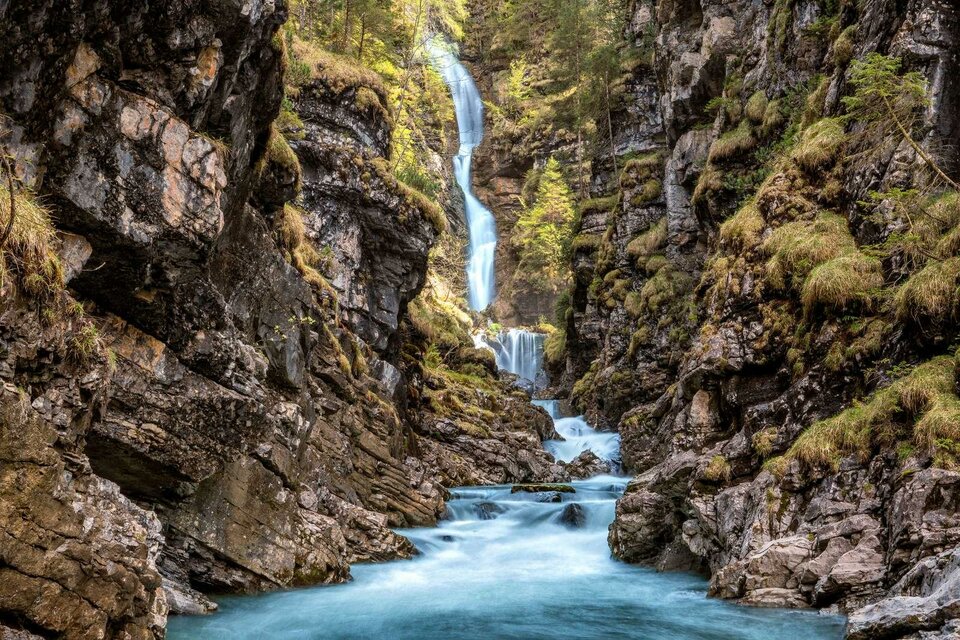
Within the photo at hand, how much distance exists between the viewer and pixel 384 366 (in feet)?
71.7

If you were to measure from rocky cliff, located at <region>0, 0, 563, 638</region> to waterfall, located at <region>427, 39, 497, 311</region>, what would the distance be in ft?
101

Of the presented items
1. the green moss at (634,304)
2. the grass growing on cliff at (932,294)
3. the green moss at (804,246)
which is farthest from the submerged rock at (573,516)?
the green moss at (634,304)

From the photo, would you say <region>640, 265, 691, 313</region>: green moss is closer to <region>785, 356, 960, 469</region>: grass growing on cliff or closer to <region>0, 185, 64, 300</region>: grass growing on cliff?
<region>785, 356, 960, 469</region>: grass growing on cliff

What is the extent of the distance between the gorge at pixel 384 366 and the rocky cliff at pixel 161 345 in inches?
1.8

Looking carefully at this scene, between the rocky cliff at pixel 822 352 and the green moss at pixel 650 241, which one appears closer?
the rocky cliff at pixel 822 352

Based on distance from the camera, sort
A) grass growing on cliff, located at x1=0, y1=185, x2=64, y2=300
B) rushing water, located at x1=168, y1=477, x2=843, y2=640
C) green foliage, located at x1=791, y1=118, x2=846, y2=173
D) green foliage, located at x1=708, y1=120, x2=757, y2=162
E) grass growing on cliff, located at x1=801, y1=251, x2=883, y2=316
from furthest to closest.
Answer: green foliage, located at x1=708, y1=120, x2=757, y2=162
green foliage, located at x1=791, y1=118, x2=846, y2=173
grass growing on cliff, located at x1=801, y1=251, x2=883, y2=316
rushing water, located at x1=168, y1=477, x2=843, y2=640
grass growing on cliff, located at x1=0, y1=185, x2=64, y2=300

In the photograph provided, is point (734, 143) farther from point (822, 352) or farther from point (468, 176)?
point (468, 176)

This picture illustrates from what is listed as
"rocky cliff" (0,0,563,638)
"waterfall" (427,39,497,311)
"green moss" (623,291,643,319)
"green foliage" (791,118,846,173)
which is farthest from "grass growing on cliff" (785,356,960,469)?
"waterfall" (427,39,497,311)

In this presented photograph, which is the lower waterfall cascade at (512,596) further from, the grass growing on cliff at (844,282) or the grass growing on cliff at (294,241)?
the grass growing on cliff at (294,241)

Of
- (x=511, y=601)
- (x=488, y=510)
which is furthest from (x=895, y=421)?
(x=488, y=510)

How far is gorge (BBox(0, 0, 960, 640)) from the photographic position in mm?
6797

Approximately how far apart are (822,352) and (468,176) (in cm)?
4376

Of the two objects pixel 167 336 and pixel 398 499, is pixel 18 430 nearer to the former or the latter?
pixel 167 336

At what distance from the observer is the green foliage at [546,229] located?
46.2 m
